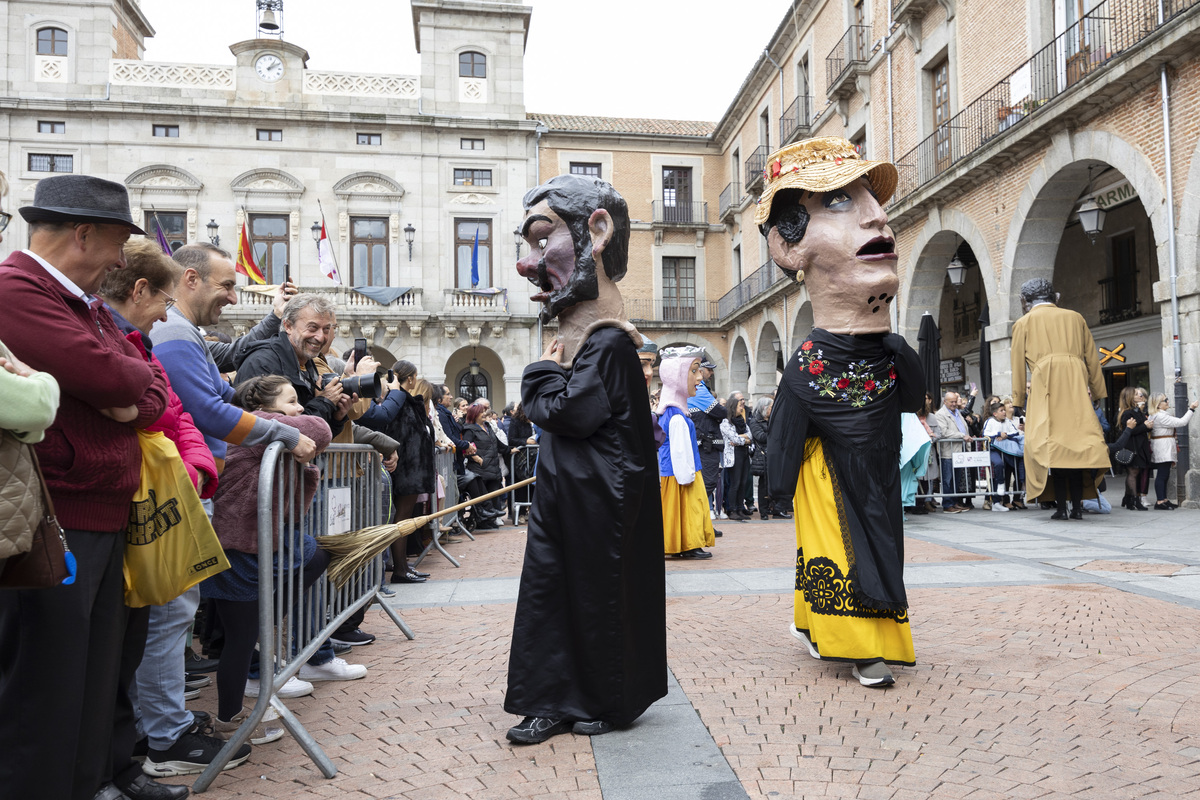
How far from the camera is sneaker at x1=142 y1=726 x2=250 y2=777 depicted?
111 inches

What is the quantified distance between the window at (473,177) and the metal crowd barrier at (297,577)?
24.3m

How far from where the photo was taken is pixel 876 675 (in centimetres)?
350

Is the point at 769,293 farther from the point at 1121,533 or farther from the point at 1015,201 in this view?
the point at 1121,533

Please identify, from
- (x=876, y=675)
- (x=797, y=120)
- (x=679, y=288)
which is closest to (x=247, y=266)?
(x=876, y=675)

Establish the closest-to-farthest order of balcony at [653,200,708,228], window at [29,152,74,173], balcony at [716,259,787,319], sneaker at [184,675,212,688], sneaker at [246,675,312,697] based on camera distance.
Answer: sneaker at [246,675,312,697] → sneaker at [184,675,212,688] → window at [29,152,74,173] → balcony at [716,259,787,319] → balcony at [653,200,708,228]

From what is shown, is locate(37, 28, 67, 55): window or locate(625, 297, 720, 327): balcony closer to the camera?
locate(37, 28, 67, 55): window

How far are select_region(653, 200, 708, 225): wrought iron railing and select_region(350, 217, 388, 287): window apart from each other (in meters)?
10.5

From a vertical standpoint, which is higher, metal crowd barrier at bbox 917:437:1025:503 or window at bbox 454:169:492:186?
window at bbox 454:169:492:186

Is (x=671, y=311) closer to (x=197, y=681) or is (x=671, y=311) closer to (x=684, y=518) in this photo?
(x=684, y=518)

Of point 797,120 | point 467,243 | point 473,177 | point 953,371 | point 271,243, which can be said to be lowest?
point 953,371

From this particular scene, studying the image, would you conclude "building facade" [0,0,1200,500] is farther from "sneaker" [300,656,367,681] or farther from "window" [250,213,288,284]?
"sneaker" [300,656,367,681]

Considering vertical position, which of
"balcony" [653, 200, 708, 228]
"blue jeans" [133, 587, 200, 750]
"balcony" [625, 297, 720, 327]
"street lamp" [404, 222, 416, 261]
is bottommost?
"blue jeans" [133, 587, 200, 750]

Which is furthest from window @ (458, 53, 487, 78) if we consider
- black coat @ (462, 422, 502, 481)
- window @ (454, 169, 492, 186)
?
black coat @ (462, 422, 502, 481)

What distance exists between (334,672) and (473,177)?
2551 centimetres
